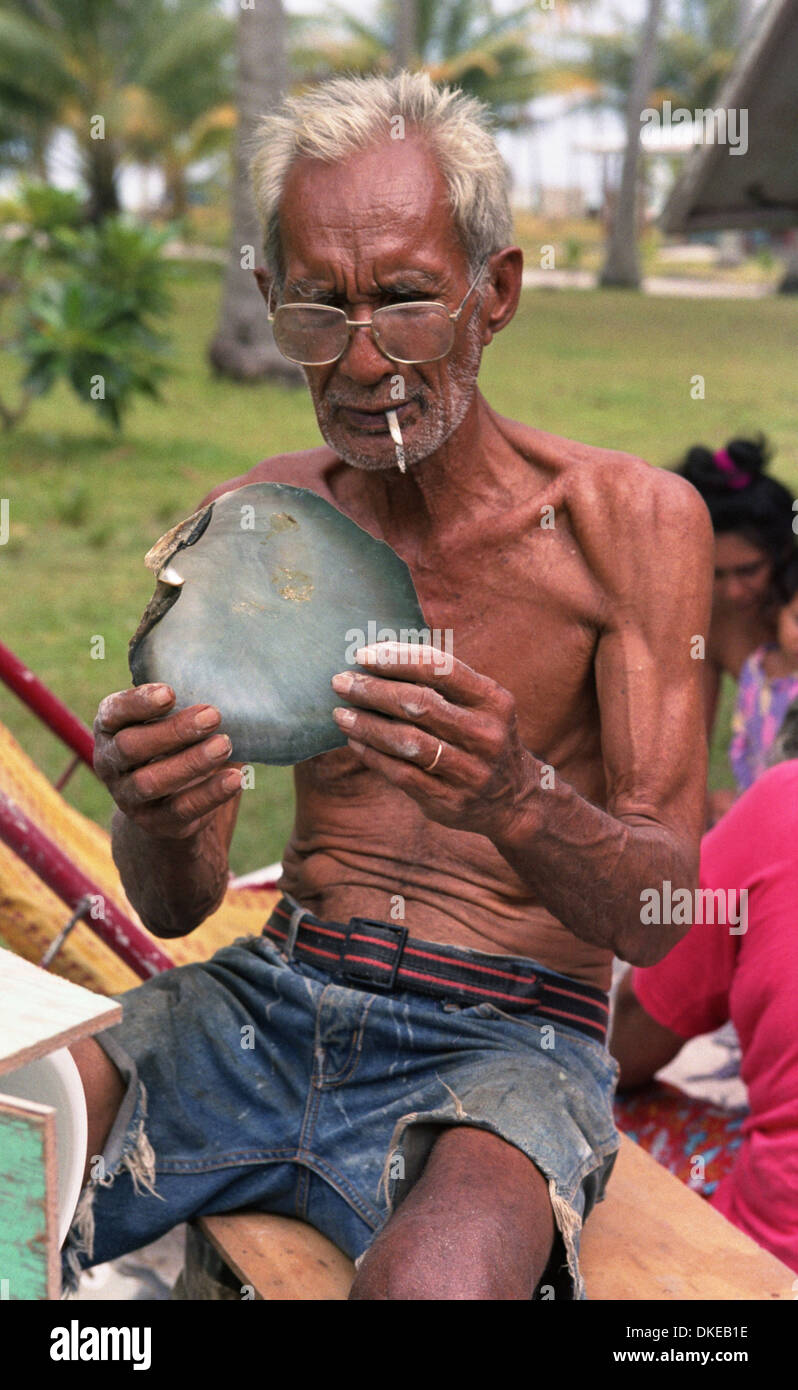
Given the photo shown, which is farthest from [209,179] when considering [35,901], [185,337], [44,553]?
[35,901]

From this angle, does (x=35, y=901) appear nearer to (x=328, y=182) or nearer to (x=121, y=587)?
(x=328, y=182)

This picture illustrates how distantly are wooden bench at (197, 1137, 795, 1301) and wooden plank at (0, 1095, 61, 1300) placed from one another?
622mm

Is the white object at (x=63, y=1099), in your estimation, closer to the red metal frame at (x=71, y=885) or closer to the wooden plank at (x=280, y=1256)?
the wooden plank at (x=280, y=1256)

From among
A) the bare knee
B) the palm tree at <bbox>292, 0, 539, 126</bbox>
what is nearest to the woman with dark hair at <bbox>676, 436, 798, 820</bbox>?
the bare knee

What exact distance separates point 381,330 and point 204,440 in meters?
7.42

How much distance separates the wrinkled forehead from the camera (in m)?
1.76

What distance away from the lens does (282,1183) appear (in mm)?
1840

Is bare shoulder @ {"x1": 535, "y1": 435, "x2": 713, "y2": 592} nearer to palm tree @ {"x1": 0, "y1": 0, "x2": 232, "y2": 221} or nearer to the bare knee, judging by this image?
the bare knee

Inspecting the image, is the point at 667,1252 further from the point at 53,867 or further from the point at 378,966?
the point at 53,867

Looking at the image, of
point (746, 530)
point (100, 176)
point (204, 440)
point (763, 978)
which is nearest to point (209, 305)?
point (100, 176)

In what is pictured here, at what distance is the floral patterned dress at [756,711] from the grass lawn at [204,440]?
1277 millimetres

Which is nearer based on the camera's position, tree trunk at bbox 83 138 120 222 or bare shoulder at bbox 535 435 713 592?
bare shoulder at bbox 535 435 713 592

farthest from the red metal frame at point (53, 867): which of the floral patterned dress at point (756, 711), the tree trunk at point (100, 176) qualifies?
the tree trunk at point (100, 176)

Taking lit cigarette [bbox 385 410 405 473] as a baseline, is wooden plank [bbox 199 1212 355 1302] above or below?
below
